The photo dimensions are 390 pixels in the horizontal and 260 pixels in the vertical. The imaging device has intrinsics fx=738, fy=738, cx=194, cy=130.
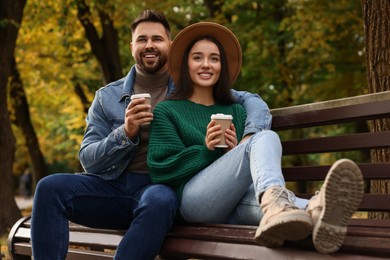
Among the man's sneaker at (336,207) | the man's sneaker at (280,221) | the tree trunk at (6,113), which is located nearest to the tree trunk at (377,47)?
the man's sneaker at (280,221)

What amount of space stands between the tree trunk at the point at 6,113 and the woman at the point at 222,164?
6788 millimetres

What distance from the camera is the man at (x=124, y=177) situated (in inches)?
147

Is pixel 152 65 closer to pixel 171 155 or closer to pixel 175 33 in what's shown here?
pixel 171 155

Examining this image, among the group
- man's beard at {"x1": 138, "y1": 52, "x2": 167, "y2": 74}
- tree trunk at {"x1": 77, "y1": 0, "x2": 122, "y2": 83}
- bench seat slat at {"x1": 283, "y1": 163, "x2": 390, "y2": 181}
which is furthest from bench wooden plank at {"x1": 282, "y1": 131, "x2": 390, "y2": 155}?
tree trunk at {"x1": 77, "y1": 0, "x2": 122, "y2": 83}

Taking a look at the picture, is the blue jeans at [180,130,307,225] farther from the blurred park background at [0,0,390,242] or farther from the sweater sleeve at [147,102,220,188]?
the blurred park background at [0,0,390,242]

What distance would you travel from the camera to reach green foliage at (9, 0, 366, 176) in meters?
15.1

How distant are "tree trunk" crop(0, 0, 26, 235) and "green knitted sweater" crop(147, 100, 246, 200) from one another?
22.7 feet

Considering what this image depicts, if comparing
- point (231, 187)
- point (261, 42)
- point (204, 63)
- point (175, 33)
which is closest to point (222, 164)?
point (231, 187)

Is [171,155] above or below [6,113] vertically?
above

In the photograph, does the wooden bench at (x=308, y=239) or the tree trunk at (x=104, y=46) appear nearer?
the wooden bench at (x=308, y=239)

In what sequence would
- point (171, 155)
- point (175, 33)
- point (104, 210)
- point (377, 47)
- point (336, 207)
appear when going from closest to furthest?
point (336, 207) → point (171, 155) → point (104, 210) → point (377, 47) → point (175, 33)

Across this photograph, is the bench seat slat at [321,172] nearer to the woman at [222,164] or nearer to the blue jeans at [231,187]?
the woman at [222,164]

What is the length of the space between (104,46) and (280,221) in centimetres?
1246

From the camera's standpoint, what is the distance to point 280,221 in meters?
2.87
